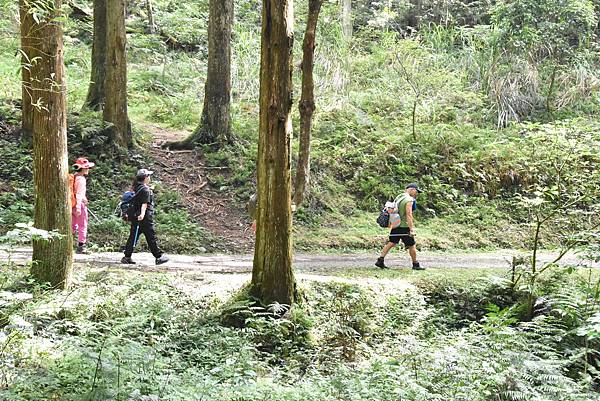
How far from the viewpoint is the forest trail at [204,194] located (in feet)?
46.9

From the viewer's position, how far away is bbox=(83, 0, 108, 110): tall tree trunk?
16.7m

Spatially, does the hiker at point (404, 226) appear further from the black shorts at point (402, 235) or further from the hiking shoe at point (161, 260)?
the hiking shoe at point (161, 260)

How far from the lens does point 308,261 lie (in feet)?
42.3

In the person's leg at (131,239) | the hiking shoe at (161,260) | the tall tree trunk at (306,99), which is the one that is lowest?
the hiking shoe at (161,260)

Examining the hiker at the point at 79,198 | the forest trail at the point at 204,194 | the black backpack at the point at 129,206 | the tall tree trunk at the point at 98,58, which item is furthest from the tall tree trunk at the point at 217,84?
the black backpack at the point at 129,206

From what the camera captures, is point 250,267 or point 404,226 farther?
point 404,226

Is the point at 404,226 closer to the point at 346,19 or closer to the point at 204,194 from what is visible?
the point at 204,194

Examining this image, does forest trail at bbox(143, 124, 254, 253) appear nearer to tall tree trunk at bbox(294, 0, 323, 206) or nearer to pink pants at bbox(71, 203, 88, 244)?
tall tree trunk at bbox(294, 0, 323, 206)

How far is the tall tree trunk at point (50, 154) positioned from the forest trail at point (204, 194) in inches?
218

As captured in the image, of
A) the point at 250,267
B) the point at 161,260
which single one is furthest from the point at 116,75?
the point at 250,267

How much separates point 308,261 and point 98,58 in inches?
359

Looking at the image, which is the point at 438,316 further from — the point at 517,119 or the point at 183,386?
the point at 517,119

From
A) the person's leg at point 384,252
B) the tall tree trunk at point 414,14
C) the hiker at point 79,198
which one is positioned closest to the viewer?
the hiker at point 79,198

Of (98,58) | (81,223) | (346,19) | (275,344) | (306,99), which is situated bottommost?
(275,344)
